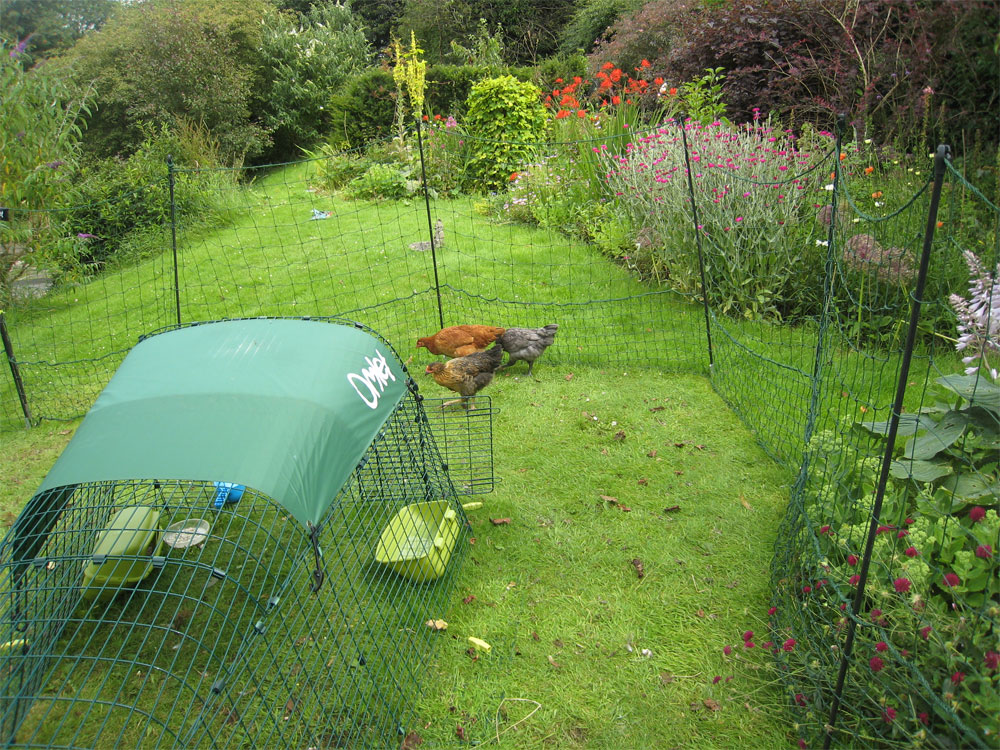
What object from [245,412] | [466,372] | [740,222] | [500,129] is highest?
[500,129]

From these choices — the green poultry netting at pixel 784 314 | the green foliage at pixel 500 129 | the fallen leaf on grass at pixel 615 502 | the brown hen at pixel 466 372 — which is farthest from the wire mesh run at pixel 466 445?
the green foliage at pixel 500 129

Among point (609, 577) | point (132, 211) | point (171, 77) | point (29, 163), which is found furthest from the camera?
point (171, 77)

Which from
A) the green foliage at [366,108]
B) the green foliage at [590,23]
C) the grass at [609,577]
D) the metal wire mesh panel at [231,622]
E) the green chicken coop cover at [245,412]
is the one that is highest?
the green foliage at [590,23]

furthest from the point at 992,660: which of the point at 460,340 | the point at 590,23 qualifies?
the point at 590,23

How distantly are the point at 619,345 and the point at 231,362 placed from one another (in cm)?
389

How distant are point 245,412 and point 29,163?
6.86m

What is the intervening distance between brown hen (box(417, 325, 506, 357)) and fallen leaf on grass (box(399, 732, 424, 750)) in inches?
123

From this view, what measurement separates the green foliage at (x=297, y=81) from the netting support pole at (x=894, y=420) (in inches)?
634

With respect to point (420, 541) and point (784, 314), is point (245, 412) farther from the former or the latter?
point (784, 314)

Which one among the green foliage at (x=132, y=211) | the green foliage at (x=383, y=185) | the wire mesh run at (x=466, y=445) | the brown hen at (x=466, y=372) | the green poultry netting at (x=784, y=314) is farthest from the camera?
the green foliage at (x=383, y=185)

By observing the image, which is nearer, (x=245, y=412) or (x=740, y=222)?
(x=245, y=412)

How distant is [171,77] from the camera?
13789mm

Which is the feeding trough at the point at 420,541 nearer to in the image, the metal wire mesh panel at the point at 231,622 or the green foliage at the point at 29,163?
the metal wire mesh panel at the point at 231,622

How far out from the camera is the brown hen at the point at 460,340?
5.30 m
